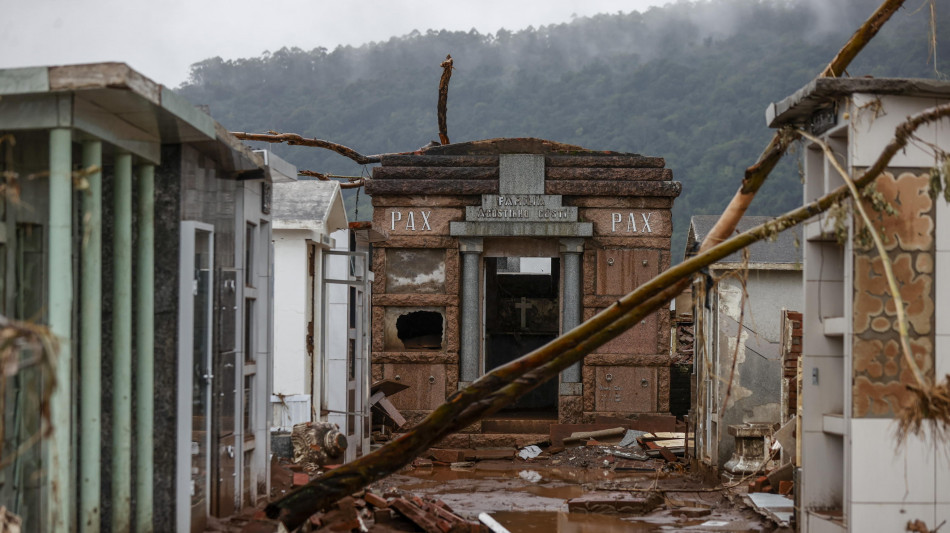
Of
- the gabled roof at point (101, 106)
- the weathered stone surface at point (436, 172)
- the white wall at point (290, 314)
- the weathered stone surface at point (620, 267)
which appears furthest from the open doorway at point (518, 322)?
the gabled roof at point (101, 106)

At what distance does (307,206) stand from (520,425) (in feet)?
26.6

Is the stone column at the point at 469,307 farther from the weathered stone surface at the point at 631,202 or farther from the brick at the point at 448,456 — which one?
the weathered stone surface at the point at 631,202

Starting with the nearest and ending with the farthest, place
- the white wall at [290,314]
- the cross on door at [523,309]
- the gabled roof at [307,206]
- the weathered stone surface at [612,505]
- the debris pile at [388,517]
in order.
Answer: the debris pile at [388,517], the weathered stone surface at [612,505], the white wall at [290,314], the gabled roof at [307,206], the cross on door at [523,309]

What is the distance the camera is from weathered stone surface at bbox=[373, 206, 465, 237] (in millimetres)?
24109

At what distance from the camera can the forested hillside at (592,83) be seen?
91.1m

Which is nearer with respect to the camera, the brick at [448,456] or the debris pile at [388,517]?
the debris pile at [388,517]

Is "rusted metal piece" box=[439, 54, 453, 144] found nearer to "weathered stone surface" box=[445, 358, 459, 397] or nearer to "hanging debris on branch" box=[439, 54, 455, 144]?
"hanging debris on branch" box=[439, 54, 455, 144]

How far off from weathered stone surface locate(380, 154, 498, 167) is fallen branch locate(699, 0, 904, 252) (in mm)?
13866

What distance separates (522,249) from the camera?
2428cm

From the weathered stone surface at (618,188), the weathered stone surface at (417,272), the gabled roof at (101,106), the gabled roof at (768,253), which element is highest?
the weathered stone surface at (618,188)

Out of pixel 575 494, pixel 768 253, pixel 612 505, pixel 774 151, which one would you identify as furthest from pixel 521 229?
pixel 774 151

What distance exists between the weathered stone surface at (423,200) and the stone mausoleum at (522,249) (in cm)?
2

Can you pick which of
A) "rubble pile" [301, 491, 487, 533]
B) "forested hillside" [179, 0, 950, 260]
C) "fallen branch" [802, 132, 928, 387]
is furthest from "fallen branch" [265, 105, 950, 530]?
"forested hillside" [179, 0, 950, 260]

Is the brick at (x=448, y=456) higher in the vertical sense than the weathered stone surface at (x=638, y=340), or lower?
lower
